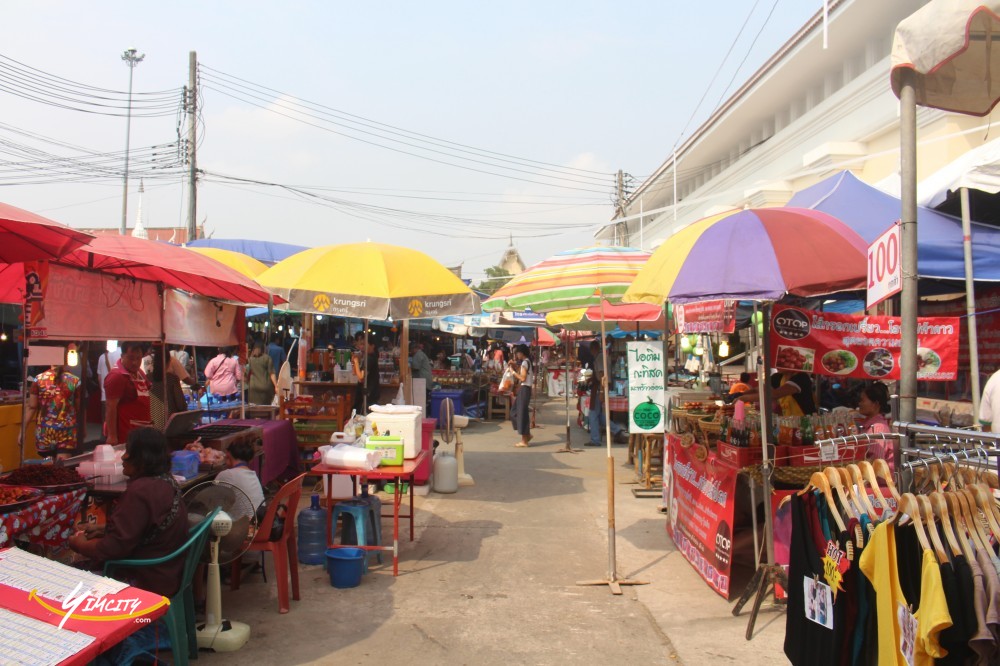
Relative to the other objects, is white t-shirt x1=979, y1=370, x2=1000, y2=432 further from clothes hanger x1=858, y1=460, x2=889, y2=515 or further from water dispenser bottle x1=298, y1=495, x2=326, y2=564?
water dispenser bottle x1=298, y1=495, x2=326, y2=564

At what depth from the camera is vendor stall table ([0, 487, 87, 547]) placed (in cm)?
395

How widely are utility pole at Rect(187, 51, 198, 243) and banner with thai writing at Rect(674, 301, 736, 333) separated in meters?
14.2

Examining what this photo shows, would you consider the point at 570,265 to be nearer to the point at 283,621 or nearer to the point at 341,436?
the point at 341,436

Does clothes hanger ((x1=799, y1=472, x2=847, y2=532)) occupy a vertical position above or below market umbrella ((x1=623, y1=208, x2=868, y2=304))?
below

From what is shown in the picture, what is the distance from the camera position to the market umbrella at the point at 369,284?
797 cm

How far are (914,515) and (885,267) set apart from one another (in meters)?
1.51

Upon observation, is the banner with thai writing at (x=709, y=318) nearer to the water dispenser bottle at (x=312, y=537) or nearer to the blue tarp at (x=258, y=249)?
the water dispenser bottle at (x=312, y=537)

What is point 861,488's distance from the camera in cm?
329

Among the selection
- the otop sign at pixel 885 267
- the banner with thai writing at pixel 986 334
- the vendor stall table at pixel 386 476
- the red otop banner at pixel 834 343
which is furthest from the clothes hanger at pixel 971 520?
the banner with thai writing at pixel 986 334

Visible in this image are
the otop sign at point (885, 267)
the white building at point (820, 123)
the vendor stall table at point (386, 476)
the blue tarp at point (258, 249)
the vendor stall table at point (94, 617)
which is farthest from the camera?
the blue tarp at point (258, 249)

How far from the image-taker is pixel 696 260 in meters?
5.46

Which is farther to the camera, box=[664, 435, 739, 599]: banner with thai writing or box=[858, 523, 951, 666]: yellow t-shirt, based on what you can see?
box=[664, 435, 739, 599]: banner with thai writing

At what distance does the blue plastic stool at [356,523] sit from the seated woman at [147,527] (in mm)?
2179

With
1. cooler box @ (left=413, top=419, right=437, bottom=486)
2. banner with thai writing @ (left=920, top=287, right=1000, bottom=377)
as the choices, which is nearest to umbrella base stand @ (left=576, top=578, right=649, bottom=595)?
cooler box @ (left=413, top=419, right=437, bottom=486)
